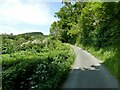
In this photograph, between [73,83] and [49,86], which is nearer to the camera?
[49,86]

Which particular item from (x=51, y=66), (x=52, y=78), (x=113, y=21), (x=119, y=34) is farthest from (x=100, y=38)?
(x=52, y=78)

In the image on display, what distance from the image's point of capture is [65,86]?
1248 centimetres

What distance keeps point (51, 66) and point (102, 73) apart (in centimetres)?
359

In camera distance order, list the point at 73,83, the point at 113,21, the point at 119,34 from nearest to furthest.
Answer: the point at 73,83
the point at 119,34
the point at 113,21

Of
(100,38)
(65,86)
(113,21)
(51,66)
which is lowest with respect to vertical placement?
(65,86)

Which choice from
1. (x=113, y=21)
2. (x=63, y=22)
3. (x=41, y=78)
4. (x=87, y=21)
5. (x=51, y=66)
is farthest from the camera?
(x=63, y=22)

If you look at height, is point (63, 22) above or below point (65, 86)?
above

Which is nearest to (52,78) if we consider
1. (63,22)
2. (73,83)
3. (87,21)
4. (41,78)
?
(41,78)

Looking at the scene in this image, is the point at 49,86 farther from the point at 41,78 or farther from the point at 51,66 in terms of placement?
the point at 51,66

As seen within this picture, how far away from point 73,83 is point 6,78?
3.63 meters

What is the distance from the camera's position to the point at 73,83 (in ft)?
42.7

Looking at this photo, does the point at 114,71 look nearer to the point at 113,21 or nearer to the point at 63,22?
the point at 113,21

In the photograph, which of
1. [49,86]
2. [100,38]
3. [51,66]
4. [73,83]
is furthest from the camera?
[100,38]

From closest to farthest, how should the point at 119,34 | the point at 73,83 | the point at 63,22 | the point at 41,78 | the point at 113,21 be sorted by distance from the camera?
the point at 41,78 < the point at 73,83 < the point at 119,34 < the point at 113,21 < the point at 63,22
